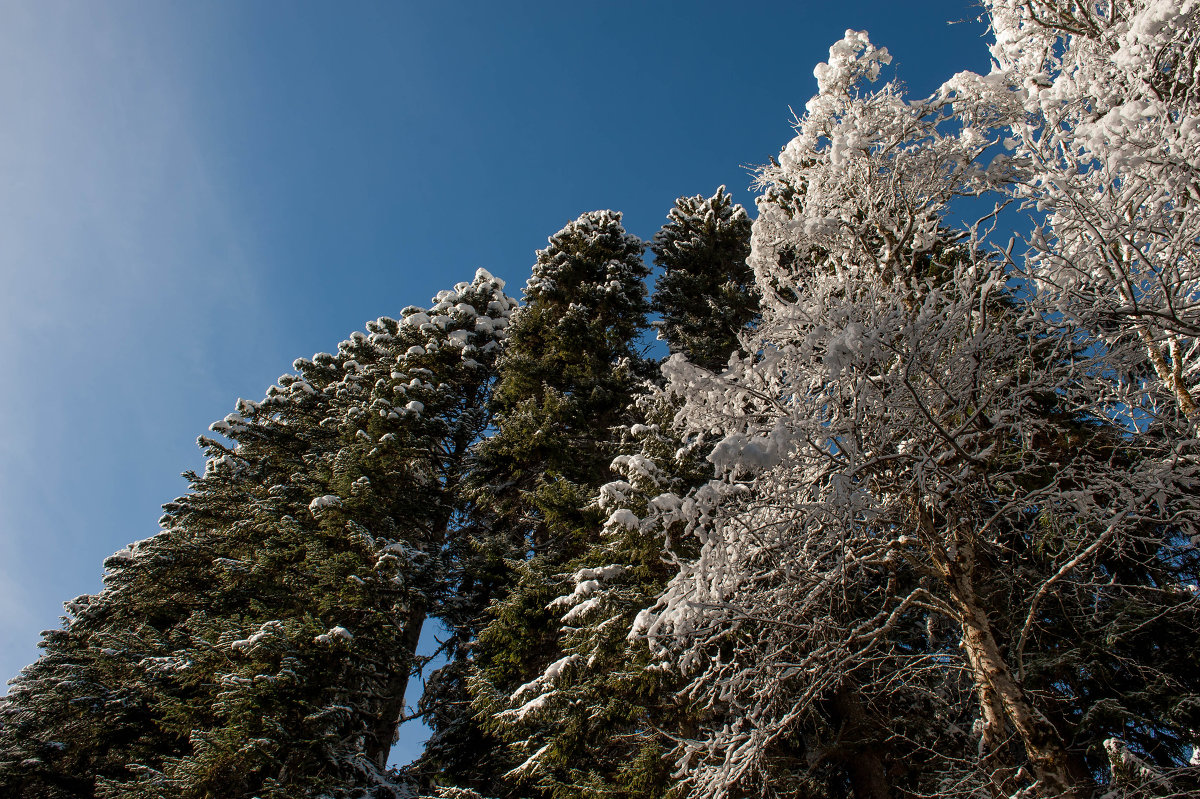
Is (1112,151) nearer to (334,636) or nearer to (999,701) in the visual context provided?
(999,701)

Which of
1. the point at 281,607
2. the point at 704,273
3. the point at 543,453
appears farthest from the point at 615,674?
the point at 704,273

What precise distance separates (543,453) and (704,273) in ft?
22.1

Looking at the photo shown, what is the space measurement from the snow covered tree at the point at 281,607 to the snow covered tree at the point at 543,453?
1.09m

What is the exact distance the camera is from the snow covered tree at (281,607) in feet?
25.4

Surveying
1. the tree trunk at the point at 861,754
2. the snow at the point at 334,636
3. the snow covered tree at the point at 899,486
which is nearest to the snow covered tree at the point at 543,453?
the snow at the point at 334,636

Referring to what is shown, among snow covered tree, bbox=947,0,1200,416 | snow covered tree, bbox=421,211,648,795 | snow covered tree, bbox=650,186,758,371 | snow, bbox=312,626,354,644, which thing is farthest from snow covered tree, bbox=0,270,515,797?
snow covered tree, bbox=947,0,1200,416

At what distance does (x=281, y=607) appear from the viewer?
32.3 ft

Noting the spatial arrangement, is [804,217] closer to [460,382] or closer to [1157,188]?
[1157,188]

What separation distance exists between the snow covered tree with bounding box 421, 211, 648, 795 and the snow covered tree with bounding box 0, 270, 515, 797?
109 cm

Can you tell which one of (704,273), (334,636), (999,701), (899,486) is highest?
(704,273)

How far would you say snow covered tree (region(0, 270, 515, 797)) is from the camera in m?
7.75

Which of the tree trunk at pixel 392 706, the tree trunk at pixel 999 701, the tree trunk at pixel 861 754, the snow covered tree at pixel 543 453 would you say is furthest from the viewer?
the tree trunk at pixel 392 706

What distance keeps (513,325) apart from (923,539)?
392 inches

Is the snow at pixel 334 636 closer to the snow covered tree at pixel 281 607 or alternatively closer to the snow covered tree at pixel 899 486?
the snow covered tree at pixel 281 607
